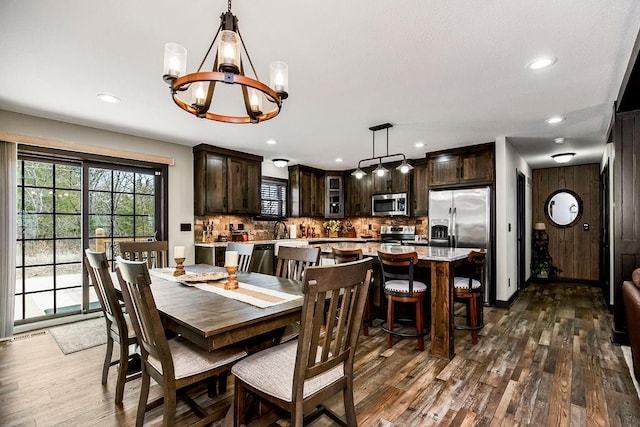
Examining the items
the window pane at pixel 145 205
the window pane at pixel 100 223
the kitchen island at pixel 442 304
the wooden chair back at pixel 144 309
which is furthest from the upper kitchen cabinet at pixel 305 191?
the wooden chair back at pixel 144 309

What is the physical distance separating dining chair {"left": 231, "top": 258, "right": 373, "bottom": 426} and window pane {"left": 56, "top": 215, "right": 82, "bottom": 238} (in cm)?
353

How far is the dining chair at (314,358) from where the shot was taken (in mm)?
1358

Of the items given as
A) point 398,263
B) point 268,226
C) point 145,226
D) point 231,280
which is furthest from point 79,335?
point 268,226

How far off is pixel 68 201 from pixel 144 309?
11.2 feet

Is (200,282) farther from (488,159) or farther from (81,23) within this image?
(488,159)

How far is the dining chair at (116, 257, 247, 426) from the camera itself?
1471 millimetres

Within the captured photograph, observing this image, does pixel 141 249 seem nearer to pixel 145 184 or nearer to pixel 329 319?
pixel 145 184

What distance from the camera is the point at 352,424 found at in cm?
172

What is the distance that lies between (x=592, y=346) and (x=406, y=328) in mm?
1740

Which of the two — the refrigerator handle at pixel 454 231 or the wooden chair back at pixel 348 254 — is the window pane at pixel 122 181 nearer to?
the wooden chair back at pixel 348 254

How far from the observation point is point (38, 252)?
375 cm

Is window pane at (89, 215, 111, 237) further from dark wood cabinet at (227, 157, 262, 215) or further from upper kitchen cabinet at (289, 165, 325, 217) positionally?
upper kitchen cabinet at (289, 165, 325, 217)

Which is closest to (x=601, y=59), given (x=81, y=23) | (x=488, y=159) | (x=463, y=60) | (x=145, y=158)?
(x=463, y=60)

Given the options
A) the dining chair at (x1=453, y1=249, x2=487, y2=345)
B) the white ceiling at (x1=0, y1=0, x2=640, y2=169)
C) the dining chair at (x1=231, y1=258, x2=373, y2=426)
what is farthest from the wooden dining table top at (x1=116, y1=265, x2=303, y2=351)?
the dining chair at (x1=453, y1=249, x2=487, y2=345)
